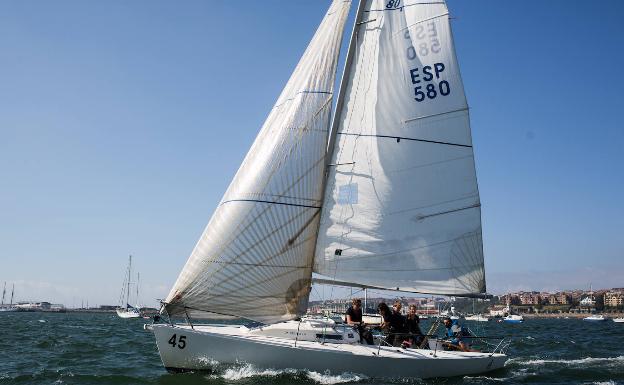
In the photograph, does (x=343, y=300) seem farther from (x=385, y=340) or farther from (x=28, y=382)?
(x=28, y=382)

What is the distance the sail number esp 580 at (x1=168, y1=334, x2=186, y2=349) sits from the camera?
1355 centimetres

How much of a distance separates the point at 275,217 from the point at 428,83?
19.4 ft

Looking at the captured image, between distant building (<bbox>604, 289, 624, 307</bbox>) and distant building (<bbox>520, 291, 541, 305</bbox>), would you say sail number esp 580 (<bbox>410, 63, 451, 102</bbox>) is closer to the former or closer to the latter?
distant building (<bbox>604, 289, 624, 307</bbox>)

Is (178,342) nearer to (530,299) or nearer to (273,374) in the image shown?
(273,374)

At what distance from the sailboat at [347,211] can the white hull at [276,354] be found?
3cm

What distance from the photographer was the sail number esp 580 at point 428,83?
16.0 m

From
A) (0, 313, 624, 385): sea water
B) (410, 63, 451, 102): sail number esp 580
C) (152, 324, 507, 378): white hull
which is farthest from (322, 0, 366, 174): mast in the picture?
(0, 313, 624, 385): sea water

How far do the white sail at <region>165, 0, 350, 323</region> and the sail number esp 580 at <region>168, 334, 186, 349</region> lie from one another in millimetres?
622

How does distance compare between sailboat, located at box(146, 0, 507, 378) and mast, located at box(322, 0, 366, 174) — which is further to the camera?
mast, located at box(322, 0, 366, 174)

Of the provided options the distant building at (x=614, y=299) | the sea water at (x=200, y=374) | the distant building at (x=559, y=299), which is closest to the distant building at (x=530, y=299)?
the distant building at (x=559, y=299)

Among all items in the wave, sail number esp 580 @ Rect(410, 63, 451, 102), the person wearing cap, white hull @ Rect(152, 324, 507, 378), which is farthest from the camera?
the person wearing cap

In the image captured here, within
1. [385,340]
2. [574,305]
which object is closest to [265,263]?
[385,340]

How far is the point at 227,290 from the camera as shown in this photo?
1387 cm

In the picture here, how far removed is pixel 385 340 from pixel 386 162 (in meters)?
4.84
